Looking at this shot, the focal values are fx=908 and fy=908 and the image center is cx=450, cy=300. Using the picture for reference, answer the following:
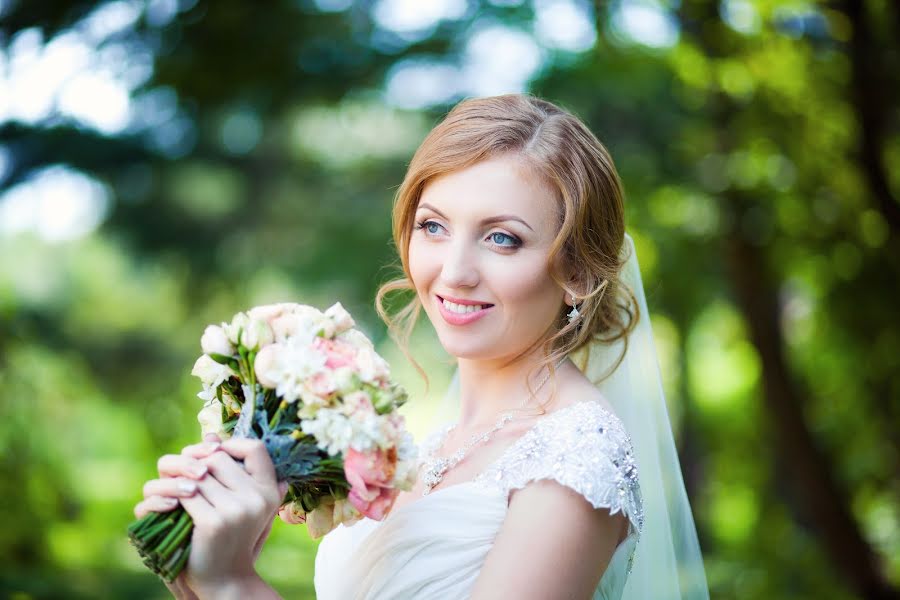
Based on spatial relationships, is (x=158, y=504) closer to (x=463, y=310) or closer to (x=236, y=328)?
(x=236, y=328)

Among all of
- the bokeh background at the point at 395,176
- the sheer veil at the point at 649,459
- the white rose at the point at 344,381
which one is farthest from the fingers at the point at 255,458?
the bokeh background at the point at 395,176

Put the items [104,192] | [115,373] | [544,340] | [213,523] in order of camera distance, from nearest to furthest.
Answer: [213,523], [544,340], [104,192], [115,373]

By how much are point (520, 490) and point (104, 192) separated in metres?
6.46

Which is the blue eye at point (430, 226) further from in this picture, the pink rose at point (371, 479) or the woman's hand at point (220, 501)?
the woman's hand at point (220, 501)

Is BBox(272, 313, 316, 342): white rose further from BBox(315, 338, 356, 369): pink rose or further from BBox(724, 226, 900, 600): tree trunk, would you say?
BBox(724, 226, 900, 600): tree trunk

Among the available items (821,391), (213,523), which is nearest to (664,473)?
(213,523)

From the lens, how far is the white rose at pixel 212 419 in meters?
2.24

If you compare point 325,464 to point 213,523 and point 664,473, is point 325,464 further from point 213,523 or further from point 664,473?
point 664,473

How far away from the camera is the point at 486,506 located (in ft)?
7.34

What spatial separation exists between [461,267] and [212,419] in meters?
0.73

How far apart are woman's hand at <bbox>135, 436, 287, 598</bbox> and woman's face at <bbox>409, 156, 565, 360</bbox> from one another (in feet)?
2.22

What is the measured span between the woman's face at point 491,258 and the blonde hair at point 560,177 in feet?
0.12

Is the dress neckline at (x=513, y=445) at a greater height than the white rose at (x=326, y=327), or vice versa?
the white rose at (x=326, y=327)

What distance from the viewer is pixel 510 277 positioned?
7.77 ft
